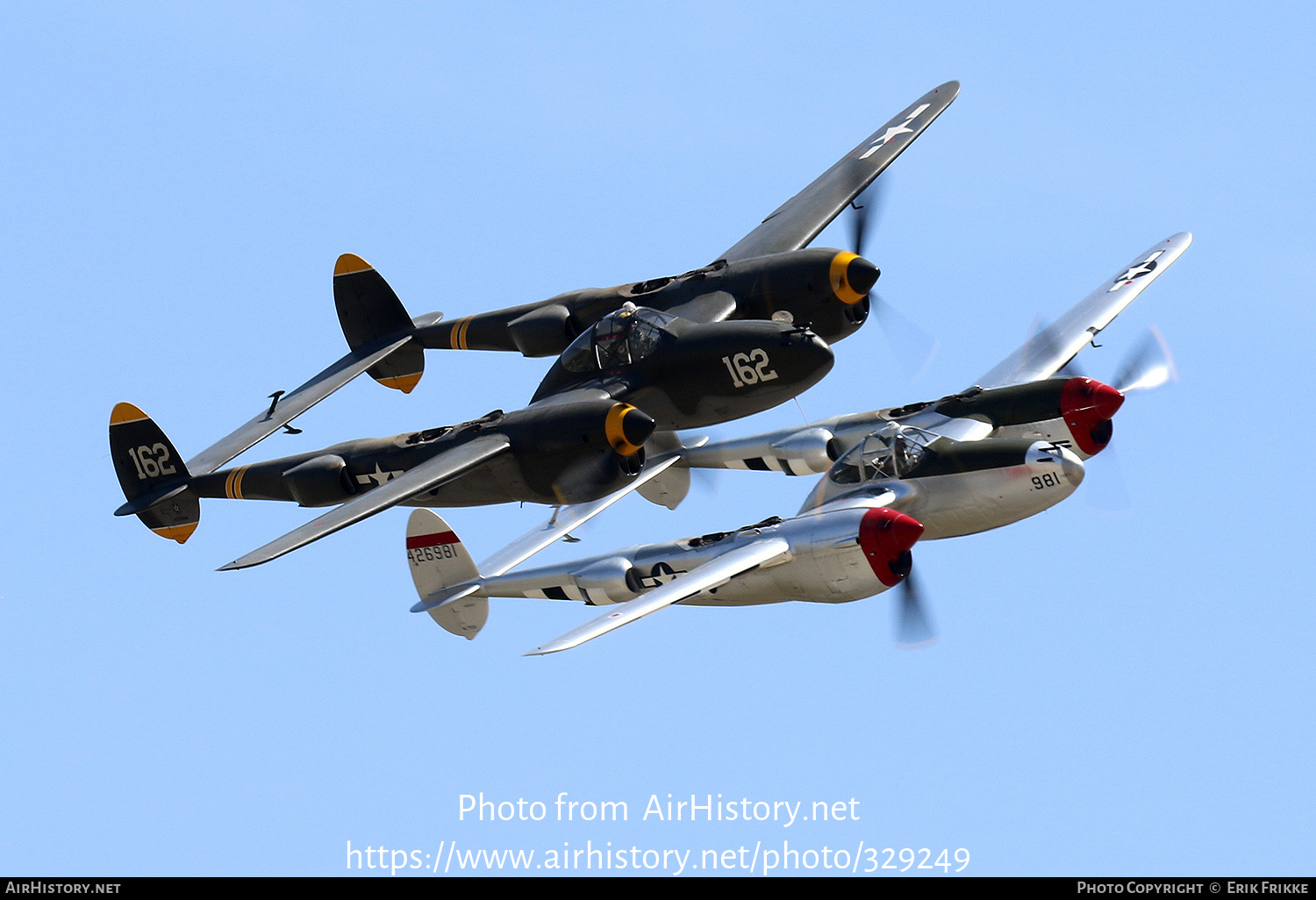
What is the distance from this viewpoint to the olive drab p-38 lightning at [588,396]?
Result: 35156 millimetres

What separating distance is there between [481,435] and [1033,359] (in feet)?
37.0

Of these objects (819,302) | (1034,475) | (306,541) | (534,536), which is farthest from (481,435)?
(1034,475)

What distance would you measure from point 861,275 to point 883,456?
5.28 meters

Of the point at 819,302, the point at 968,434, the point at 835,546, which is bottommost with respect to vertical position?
the point at 835,546

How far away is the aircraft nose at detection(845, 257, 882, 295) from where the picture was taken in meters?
37.9

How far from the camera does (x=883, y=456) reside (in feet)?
111

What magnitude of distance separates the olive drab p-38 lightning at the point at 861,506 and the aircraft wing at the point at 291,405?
633 cm

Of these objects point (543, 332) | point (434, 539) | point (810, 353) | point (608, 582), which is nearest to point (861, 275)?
point (810, 353)

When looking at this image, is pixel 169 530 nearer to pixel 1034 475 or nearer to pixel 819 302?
pixel 819 302

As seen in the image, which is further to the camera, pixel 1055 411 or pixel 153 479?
pixel 153 479

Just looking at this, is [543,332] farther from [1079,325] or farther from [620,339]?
[1079,325]

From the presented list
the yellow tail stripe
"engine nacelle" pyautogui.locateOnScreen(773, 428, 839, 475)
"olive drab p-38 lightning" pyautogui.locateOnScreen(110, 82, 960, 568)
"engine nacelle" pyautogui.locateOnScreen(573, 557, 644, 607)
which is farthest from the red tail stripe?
"engine nacelle" pyautogui.locateOnScreen(773, 428, 839, 475)

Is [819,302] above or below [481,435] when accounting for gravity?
above

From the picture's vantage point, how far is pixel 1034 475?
3256cm
